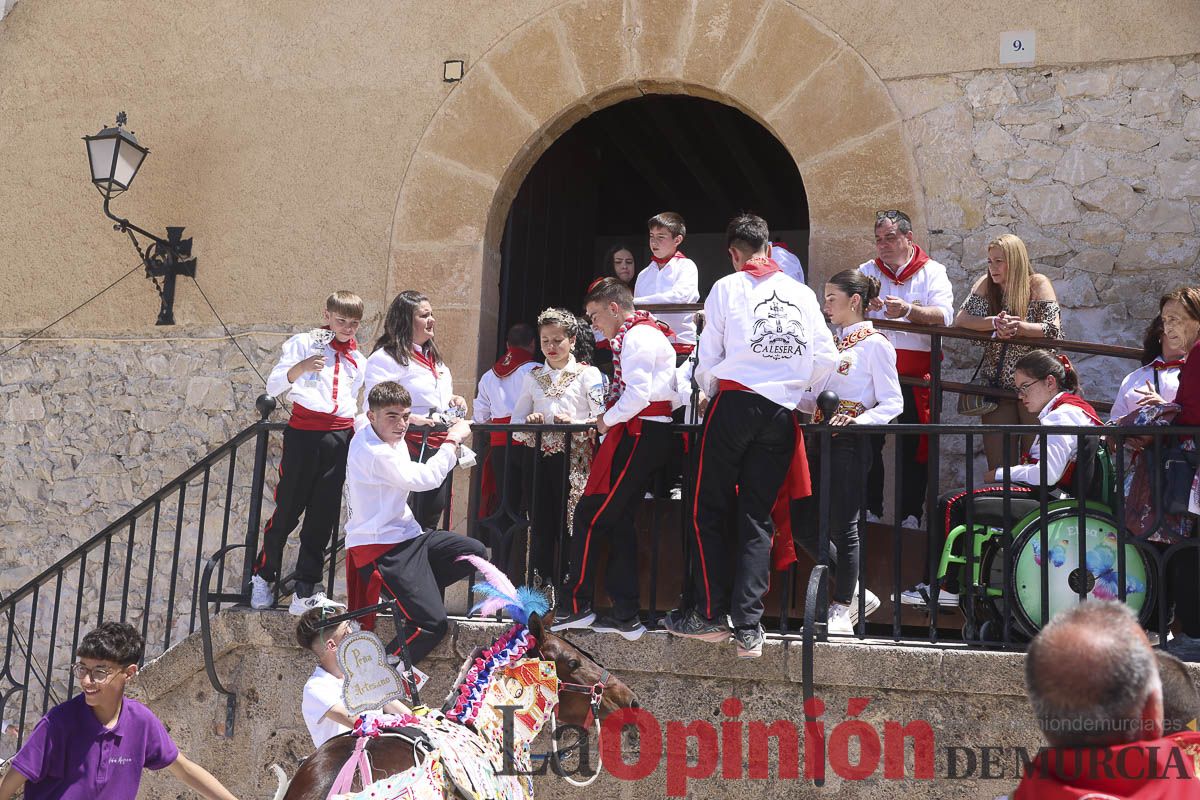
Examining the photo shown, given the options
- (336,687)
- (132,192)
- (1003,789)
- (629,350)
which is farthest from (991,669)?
(132,192)

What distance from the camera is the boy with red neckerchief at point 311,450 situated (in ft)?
18.1

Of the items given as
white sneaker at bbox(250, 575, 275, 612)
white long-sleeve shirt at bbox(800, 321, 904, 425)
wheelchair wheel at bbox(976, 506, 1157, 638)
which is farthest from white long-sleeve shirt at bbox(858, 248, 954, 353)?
white sneaker at bbox(250, 575, 275, 612)

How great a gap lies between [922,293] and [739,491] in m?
1.88

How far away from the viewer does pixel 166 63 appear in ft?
26.4

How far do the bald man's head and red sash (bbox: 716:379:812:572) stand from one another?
259 centimetres

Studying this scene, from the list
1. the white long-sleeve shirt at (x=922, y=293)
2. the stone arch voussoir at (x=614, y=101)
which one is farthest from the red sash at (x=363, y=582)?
the white long-sleeve shirt at (x=922, y=293)

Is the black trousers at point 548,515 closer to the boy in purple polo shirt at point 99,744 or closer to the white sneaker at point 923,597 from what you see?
the white sneaker at point 923,597

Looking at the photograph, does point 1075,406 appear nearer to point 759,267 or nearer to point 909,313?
point 909,313

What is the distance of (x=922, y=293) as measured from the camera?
5.96m

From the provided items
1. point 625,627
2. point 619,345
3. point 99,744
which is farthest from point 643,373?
point 99,744

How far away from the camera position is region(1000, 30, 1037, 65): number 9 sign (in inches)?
258

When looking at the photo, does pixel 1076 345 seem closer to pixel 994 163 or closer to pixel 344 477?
pixel 994 163

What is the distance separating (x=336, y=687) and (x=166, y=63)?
16.9ft

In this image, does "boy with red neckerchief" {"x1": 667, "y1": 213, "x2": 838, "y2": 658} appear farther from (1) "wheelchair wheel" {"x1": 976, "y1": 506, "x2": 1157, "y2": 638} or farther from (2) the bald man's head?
(2) the bald man's head
